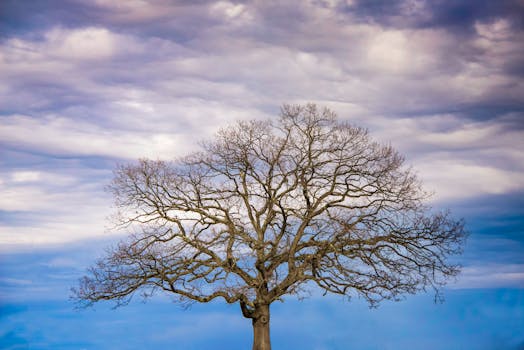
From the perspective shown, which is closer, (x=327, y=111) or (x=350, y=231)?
(x=350, y=231)

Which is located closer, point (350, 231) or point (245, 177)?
point (350, 231)

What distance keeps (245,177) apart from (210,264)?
4.08m

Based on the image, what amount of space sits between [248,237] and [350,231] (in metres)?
4.23

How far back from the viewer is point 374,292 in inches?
1161

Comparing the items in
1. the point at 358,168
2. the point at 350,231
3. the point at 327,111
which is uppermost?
the point at 327,111

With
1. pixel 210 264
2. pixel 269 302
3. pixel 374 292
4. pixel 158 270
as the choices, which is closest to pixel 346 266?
pixel 374 292

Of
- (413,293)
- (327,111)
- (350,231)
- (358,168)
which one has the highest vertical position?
(327,111)

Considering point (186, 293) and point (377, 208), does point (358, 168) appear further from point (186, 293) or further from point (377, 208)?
point (186, 293)

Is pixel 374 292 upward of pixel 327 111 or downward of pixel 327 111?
downward

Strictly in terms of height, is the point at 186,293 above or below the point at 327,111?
below

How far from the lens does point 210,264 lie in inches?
1171

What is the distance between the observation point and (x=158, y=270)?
29484mm

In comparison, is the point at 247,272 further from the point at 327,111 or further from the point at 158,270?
the point at 327,111

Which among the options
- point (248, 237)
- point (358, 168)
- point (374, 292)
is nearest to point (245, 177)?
point (248, 237)
